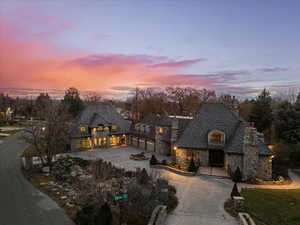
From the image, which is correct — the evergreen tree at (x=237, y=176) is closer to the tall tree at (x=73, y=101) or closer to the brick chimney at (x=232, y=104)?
the brick chimney at (x=232, y=104)

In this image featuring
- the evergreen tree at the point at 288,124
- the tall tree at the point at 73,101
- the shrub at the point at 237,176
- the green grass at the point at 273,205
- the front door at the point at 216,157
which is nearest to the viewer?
the green grass at the point at 273,205

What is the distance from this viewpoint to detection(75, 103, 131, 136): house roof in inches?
1264

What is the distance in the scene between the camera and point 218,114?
24641 mm

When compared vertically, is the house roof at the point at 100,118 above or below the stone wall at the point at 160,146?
A: above

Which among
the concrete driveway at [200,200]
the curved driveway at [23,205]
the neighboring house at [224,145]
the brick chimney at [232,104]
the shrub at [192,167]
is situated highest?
the brick chimney at [232,104]

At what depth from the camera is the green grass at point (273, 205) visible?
39.1 ft

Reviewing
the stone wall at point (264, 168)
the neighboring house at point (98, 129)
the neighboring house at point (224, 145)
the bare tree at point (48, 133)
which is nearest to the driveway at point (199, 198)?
the neighboring house at point (224, 145)

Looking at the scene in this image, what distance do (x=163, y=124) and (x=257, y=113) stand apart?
19.6 m

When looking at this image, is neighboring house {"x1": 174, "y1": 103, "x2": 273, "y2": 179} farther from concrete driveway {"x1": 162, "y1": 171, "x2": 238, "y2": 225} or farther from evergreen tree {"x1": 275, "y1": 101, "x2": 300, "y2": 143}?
evergreen tree {"x1": 275, "y1": 101, "x2": 300, "y2": 143}

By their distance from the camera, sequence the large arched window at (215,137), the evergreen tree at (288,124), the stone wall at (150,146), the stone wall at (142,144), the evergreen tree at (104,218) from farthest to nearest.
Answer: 1. the stone wall at (142,144)
2. the stone wall at (150,146)
3. the evergreen tree at (288,124)
4. the large arched window at (215,137)
5. the evergreen tree at (104,218)

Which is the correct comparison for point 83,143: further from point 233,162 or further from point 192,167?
point 233,162

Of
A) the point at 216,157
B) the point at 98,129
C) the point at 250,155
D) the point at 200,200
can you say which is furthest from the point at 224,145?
the point at 98,129

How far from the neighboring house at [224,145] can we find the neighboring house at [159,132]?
2.36m

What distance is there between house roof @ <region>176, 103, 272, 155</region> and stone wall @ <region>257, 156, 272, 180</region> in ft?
9.27
